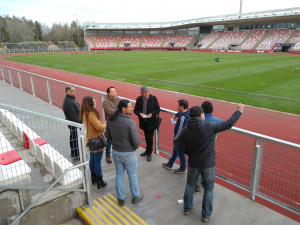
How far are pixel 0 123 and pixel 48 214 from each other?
3579 millimetres

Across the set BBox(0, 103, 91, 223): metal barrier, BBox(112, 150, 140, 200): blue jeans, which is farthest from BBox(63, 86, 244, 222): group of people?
BBox(0, 103, 91, 223): metal barrier

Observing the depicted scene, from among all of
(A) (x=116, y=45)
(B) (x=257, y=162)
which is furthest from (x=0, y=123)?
(A) (x=116, y=45)

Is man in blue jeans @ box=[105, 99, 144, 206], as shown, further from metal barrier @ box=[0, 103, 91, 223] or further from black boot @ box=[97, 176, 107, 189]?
black boot @ box=[97, 176, 107, 189]

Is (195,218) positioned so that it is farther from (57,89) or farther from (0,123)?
(57,89)

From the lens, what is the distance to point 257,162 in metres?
3.73

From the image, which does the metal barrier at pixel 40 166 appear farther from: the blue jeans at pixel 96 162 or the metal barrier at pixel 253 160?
the metal barrier at pixel 253 160

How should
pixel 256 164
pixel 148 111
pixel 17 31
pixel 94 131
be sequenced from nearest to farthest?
pixel 256 164, pixel 94 131, pixel 148 111, pixel 17 31

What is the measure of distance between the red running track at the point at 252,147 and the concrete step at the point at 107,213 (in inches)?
91.9

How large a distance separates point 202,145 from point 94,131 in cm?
194

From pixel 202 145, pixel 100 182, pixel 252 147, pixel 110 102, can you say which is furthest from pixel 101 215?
pixel 252 147

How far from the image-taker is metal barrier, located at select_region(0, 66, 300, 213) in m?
3.73

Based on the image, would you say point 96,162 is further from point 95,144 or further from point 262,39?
point 262,39

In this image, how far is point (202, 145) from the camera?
320 centimetres

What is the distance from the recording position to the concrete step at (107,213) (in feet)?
11.4
